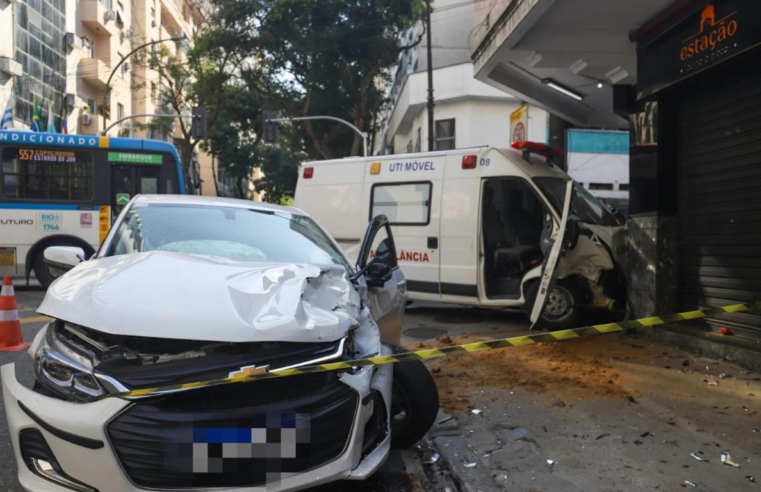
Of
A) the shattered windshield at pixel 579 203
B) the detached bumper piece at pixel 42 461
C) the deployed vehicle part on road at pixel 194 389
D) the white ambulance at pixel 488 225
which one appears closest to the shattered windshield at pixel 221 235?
the deployed vehicle part on road at pixel 194 389

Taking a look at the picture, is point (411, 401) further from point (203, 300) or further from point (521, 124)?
point (521, 124)

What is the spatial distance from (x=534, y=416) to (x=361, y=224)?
17.6 ft

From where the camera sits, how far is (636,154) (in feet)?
24.2

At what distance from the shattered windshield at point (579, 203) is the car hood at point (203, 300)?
497 centimetres

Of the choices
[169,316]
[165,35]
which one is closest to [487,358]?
[169,316]

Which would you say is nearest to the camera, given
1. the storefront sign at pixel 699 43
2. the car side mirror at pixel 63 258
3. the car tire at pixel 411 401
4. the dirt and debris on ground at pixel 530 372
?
the car tire at pixel 411 401

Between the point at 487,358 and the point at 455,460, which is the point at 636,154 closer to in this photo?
the point at 487,358

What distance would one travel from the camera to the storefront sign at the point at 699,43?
5371mm

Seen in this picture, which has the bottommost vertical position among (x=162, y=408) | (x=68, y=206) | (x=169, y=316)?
(x=162, y=408)

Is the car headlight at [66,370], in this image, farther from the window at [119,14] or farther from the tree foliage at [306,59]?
the window at [119,14]

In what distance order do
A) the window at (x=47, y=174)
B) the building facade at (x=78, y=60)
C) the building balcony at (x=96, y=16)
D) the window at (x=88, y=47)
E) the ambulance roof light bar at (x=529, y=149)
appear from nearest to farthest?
the ambulance roof light bar at (x=529, y=149) < the window at (x=47, y=174) < the building facade at (x=78, y=60) < the building balcony at (x=96, y=16) < the window at (x=88, y=47)

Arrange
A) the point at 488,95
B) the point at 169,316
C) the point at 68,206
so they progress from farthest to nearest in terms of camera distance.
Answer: the point at 488,95, the point at 68,206, the point at 169,316

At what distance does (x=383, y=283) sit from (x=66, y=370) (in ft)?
6.53

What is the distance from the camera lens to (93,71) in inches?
1118
